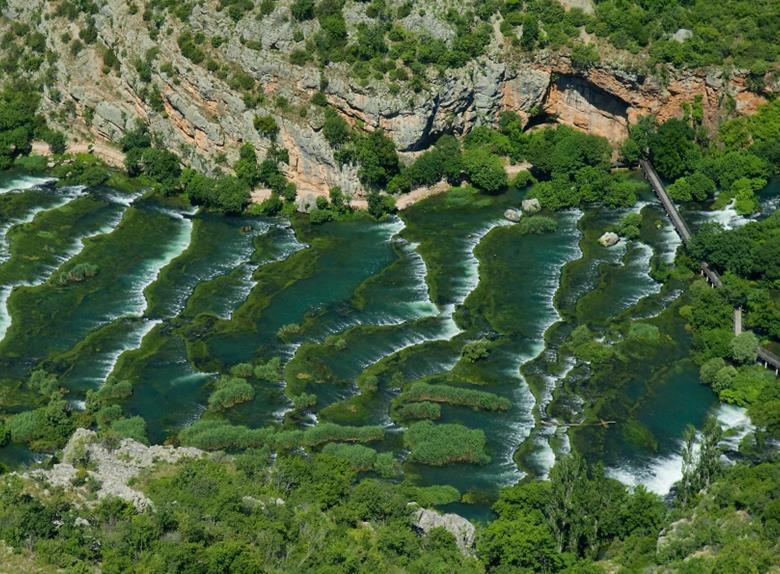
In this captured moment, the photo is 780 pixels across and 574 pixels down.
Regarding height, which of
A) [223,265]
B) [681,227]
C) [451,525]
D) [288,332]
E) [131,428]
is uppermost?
[681,227]

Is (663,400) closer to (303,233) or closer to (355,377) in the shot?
(355,377)

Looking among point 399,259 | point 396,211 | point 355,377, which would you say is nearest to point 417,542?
point 355,377

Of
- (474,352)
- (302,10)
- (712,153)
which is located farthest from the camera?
(302,10)

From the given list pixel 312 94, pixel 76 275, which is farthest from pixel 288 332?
pixel 312 94

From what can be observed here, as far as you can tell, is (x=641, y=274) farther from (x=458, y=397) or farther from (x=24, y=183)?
(x=24, y=183)

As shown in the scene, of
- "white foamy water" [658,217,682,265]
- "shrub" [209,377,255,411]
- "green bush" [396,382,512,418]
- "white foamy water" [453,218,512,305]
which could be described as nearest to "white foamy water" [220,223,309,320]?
"shrub" [209,377,255,411]

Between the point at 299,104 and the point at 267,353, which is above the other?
the point at 299,104

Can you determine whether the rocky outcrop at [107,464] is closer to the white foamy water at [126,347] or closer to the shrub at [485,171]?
the white foamy water at [126,347]
